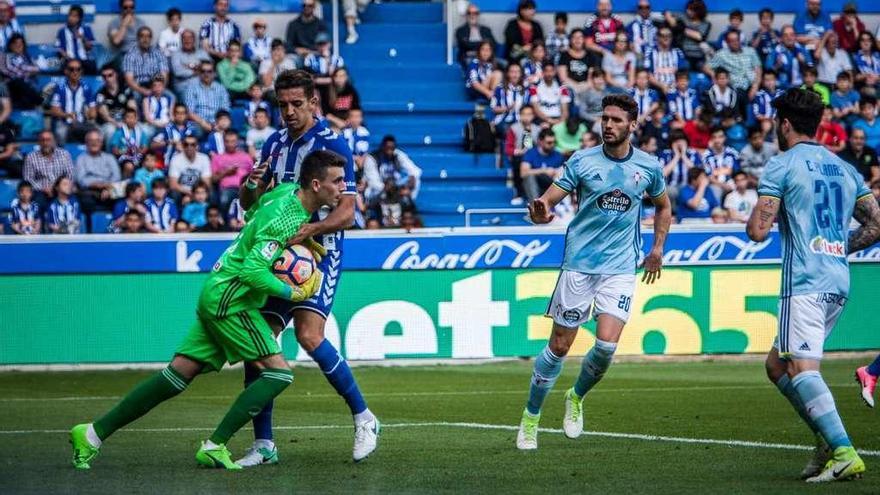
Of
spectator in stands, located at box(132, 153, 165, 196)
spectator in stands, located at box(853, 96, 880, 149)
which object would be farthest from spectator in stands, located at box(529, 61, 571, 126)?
spectator in stands, located at box(132, 153, 165, 196)

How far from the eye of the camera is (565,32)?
25047 mm

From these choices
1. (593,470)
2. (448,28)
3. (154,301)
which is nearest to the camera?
(593,470)

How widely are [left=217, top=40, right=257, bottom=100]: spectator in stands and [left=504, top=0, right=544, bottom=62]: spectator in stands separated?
4349 millimetres

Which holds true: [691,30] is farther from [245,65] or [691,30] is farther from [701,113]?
[245,65]

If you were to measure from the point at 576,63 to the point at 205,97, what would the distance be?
6030 millimetres

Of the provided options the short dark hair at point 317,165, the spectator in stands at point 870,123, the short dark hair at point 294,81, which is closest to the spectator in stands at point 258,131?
the spectator in stands at point 870,123

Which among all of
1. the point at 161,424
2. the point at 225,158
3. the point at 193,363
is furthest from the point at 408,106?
the point at 193,363

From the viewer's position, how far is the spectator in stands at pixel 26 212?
19.8 metres

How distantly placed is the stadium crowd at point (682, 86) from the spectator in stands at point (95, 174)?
6.01 m

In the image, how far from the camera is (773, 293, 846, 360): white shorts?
8258 millimetres

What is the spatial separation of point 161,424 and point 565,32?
1479 centimetres

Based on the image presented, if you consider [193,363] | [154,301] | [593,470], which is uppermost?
[193,363]

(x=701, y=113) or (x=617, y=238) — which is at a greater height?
(x=617, y=238)

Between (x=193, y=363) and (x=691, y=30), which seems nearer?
(x=193, y=363)
